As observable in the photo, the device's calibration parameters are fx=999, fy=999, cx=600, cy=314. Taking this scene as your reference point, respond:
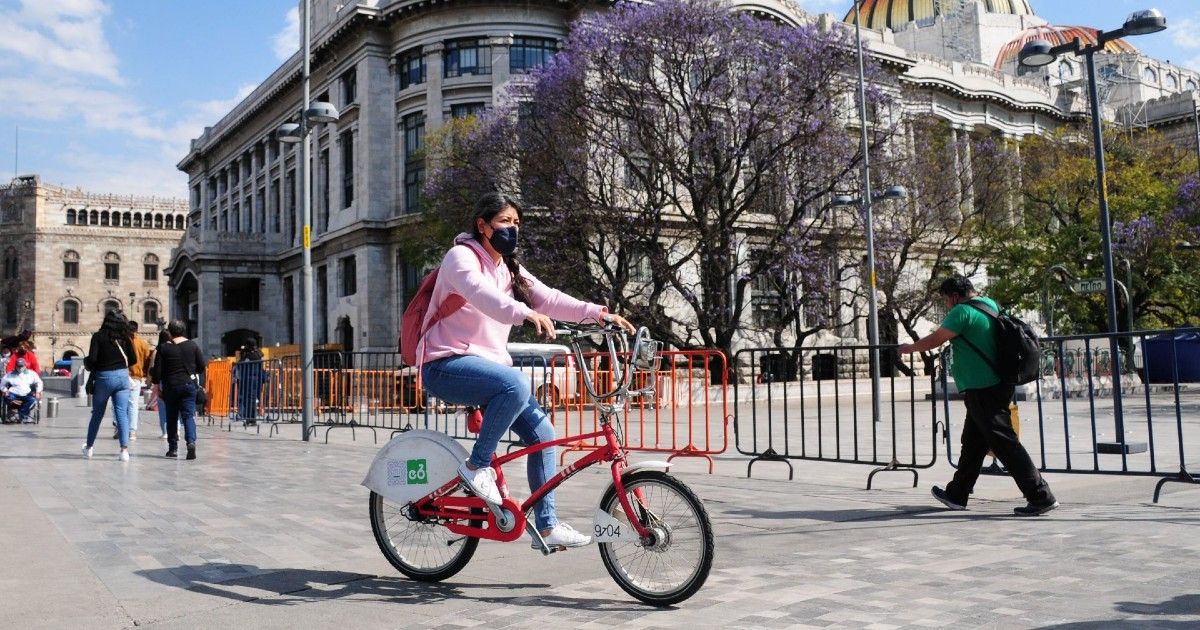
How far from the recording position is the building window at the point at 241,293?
187 ft

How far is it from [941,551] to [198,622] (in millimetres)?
3833

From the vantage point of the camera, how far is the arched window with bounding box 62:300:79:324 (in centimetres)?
9391

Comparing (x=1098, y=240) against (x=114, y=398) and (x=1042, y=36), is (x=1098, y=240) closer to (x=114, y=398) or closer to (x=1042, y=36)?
(x=114, y=398)

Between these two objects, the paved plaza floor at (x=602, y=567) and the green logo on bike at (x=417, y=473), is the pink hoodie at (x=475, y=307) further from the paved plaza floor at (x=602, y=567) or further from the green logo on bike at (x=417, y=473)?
the paved plaza floor at (x=602, y=567)

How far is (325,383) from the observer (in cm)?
1722

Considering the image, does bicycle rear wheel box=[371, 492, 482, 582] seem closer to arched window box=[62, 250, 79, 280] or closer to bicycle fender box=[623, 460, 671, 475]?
bicycle fender box=[623, 460, 671, 475]

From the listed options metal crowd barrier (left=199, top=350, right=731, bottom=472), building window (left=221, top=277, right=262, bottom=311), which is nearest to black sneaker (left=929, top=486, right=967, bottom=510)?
metal crowd barrier (left=199, top=350, right=731, bottom=472)

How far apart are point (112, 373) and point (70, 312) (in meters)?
94.0

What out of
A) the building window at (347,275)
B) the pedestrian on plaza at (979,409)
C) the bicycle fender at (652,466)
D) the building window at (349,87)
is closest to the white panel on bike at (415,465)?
the bicycle fender at (652,466)

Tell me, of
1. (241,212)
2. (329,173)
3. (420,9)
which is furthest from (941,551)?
(241,212)

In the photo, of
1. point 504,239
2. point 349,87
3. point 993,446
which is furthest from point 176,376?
point 349,87

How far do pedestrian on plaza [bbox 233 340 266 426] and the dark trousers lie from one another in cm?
1344

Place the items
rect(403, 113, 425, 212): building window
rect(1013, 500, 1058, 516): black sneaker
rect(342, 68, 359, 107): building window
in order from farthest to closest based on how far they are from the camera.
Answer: rect(342, 68, 359, 107): building window → rect(403, 113, 425, 212): building window → rect(1013, 500, 1058, 516): black sneaker

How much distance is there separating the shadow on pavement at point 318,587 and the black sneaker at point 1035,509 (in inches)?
146
